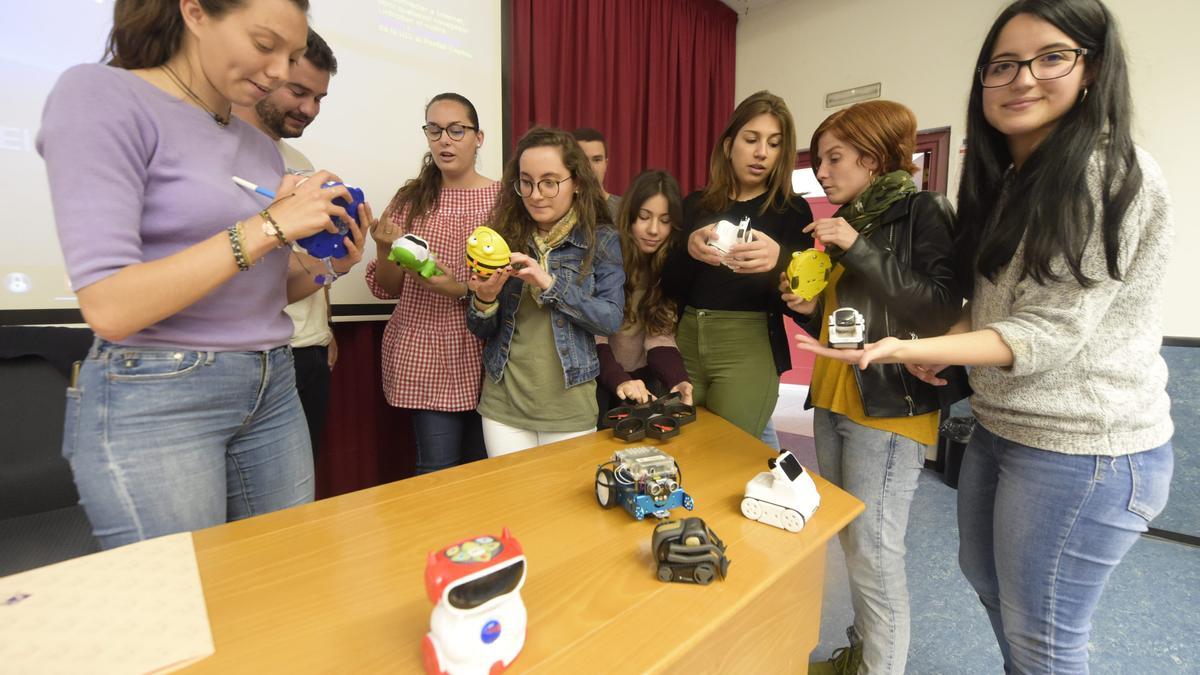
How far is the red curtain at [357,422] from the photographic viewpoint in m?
2.27

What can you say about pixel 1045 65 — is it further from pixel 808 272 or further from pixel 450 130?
pixel 450 130

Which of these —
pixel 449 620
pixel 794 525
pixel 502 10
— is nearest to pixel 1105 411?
pixel 794 525

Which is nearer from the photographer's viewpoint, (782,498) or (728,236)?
(782,498)

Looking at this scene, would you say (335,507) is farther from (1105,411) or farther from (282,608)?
(1105,411)

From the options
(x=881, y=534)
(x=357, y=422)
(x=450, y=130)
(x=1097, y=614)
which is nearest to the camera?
(x=881, y=534)

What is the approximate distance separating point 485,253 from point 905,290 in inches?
36.6

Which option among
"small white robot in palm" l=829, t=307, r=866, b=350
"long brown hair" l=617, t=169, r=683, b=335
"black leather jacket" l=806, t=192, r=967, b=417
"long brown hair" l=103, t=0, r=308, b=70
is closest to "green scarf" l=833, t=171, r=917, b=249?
"black leather jacket" l=806, t=192, r=967, b=417

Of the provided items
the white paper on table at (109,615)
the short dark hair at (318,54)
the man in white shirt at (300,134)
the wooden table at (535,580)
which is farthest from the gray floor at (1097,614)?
the short dark hair at (318,54)

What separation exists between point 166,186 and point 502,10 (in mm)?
2319

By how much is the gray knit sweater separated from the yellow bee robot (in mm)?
389

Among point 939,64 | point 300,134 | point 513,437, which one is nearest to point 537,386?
point 513,437

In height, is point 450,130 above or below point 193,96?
above

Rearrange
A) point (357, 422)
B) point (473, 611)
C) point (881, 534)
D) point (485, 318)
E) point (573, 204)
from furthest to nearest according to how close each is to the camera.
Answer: point (357, 422) < point (573, 204) < point (485, 318) < point (881, 534) < point (473, 611)

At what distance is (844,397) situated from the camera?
131 cm
